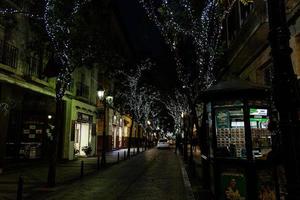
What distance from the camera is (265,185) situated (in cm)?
702

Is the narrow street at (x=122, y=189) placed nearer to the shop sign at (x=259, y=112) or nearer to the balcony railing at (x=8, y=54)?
the shop sign at (x=259, y=112)

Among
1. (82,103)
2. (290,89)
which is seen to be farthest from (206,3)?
(82,103)

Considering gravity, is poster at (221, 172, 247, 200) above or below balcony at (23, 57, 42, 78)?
below

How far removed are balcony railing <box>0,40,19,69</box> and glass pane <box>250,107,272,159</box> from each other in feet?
42.4

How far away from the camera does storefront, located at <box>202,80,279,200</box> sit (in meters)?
7.14

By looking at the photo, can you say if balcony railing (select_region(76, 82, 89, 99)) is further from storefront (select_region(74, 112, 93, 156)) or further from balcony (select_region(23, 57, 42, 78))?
balcony (select_region(23, 57, 42, 78))

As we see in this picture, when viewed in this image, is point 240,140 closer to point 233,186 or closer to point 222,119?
point 222,119

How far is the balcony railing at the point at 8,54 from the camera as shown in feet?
51.6

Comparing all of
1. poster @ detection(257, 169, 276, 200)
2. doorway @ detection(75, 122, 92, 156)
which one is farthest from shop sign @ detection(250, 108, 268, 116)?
doorway @ detection(75, 122, 92, 156)

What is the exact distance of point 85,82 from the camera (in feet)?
95.1

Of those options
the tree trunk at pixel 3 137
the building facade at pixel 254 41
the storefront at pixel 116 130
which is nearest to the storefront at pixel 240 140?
the building facade at pixel 254 41

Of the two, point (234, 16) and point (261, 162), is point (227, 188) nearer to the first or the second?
point (261, 162)

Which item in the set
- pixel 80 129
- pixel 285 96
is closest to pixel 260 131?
pixel 285 96

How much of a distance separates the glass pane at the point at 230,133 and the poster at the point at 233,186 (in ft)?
1.83
